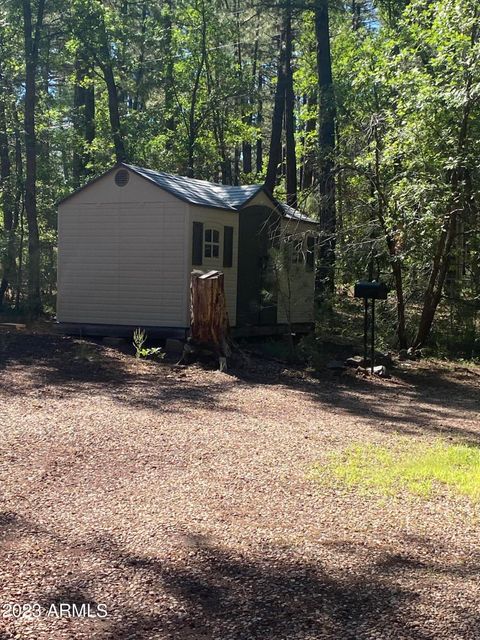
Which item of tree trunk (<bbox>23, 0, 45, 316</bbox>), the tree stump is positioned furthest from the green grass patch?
tree trunk (<bbox>23, 0, 45, 316</bbox>)

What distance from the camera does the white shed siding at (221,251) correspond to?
1459 centimetres

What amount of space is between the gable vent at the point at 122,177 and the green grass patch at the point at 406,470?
390 inches

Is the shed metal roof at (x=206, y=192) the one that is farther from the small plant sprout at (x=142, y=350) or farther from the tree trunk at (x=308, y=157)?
the small plant sprout at (x=142, y=350)

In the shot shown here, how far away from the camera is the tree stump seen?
493 inches

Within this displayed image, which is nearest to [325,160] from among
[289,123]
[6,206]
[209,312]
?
[209,312]

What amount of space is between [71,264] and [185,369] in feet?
17.3

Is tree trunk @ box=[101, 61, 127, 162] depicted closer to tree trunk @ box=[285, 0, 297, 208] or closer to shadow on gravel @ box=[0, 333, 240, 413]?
tree trunk @ box=[285, 0, 297, 208]

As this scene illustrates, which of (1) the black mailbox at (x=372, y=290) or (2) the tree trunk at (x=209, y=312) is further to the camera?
(2) the tree trunk at (x=209, y=312)

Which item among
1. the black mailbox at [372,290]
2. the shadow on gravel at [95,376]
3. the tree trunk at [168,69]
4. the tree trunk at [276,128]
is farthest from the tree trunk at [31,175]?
the black mailbox at [372,290]

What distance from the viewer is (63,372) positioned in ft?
37.6

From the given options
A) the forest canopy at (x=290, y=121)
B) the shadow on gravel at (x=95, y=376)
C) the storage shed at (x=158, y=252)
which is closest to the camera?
the shadow on gravel at (x=95, y=376)

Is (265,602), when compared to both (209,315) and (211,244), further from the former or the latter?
(211,244)

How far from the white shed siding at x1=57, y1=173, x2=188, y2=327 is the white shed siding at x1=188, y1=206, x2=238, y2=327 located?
0.32 metres

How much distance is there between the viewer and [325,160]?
16.7m
